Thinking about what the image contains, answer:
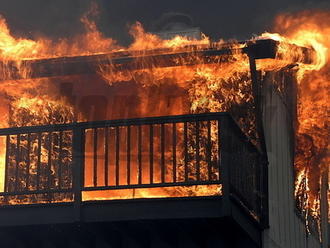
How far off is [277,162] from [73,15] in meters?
6.73

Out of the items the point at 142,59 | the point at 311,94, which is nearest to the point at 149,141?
the point at 142,59

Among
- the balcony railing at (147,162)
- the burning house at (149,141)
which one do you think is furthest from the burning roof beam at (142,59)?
the balcony railing at (147,162)

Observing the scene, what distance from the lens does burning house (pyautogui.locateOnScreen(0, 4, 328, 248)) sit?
9688mm

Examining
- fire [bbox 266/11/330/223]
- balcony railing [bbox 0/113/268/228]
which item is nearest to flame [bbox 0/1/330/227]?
fire [bbox 266/11/330/223]

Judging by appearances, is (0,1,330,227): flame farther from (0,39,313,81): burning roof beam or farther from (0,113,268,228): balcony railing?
(0,113,268,228): balcony railing

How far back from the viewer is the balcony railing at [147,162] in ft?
31.3

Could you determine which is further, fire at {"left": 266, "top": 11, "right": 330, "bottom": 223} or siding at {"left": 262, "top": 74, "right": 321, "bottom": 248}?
fire at {"left": 266, "top": 11, "right": 330, "bottom": 223}

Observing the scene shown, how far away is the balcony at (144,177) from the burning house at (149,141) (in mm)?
15

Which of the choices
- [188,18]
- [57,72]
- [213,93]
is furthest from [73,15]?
[213,93]

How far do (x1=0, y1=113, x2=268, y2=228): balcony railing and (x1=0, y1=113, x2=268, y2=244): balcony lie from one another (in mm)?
13

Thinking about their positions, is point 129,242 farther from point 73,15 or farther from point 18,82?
point 73,15

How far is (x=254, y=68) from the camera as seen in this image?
1070 centimetres

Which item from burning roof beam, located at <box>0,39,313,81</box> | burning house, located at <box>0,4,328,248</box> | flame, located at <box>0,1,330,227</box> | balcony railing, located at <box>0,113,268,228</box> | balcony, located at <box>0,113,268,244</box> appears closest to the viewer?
balcony, located at <box>0,113,268,244</box>

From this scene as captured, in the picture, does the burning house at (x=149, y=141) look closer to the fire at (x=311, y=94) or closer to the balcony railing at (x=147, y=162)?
the balcony railing at (x=147, y=162)
